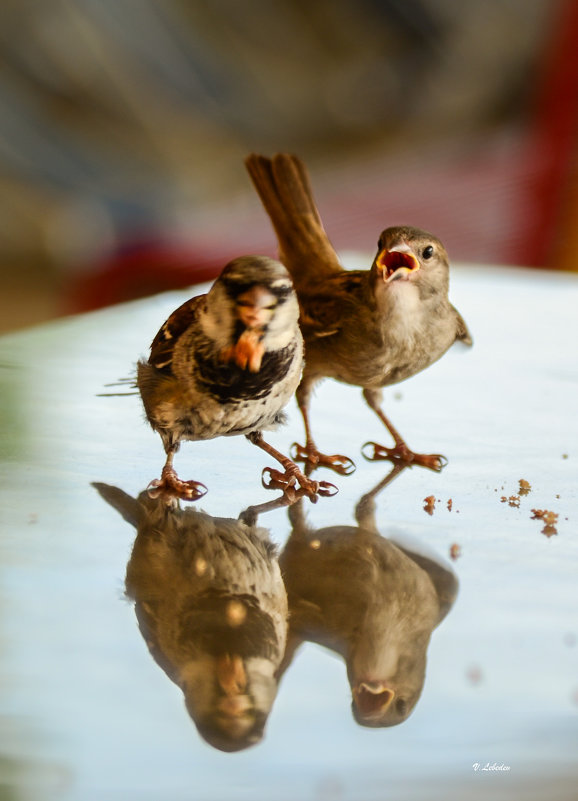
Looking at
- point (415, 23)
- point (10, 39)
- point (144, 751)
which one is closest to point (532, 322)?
point (144, 751)

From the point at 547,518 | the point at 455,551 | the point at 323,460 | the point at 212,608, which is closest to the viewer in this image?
the point at 212,608

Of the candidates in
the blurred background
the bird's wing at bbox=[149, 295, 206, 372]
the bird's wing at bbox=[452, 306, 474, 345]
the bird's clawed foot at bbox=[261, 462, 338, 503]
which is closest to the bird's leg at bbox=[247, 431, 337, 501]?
the bird's clawed foot at bbox=[261, 462, 338, 503]

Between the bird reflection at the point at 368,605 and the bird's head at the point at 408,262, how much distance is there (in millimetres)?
363

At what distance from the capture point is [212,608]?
1.12m

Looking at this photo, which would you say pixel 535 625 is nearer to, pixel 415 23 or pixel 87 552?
pixel 87 552

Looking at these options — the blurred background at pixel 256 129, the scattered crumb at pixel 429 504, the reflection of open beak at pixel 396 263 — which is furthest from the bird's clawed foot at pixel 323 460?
the blurred background at pixel 256 129

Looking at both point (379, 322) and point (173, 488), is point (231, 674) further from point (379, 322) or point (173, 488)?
point (379, 322)

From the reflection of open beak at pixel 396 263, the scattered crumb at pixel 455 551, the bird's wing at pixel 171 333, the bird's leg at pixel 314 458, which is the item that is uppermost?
the reflection of open beak at pixel 396 263

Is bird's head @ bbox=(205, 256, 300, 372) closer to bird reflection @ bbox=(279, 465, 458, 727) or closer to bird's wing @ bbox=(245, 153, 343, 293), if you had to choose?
bird reflection @ bbox=(279, 465, 458, 727)

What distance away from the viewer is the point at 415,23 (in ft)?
14.8

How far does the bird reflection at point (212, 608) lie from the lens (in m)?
0.95

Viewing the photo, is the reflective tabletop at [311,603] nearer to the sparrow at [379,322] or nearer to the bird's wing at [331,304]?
the sparrow at [379,322]

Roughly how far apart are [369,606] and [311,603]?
61 mm

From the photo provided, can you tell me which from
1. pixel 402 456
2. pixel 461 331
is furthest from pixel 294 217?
pixel 402 456
